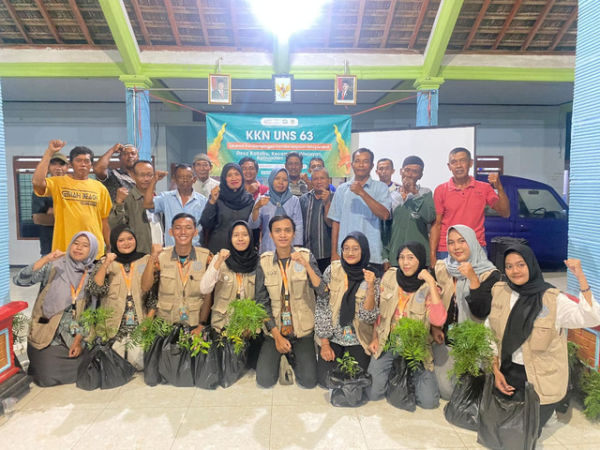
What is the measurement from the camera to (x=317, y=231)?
3.75m

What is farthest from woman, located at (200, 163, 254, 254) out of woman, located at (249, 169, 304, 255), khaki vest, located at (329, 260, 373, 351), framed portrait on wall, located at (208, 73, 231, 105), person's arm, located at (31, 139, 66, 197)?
framed portrait on wall, located at (208, 73, 231, 105)

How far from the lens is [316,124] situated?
247 inches

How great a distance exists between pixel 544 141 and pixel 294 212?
7.49 metres

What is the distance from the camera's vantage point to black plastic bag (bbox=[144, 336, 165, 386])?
285 centimetres

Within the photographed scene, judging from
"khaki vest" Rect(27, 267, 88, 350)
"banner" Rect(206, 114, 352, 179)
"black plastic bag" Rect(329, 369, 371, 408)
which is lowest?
"black plastic bag" Rect(329, 369, 371, 408)

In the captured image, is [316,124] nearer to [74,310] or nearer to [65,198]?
[65,198]

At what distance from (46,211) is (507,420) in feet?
13.6

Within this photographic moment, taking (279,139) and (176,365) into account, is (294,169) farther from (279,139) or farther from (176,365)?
(279,139)

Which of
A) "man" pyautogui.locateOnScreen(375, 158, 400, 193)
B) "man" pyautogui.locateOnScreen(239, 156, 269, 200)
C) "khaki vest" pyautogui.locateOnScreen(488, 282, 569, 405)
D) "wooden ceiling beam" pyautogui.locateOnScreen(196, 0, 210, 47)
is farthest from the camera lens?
"wooden ceiling beam" pyautogui.locateOnScreen(196, 0, 210, 47)

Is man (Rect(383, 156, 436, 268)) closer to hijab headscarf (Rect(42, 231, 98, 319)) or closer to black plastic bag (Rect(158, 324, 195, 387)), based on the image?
black plastic bag (Rect(158, 324, 195, 387))

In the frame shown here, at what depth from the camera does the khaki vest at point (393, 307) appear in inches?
105

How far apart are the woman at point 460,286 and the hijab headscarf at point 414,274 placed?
178 mm

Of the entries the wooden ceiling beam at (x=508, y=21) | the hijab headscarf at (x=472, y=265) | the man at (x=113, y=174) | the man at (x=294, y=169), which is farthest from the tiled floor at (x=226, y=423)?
the wooden ceiling beam at (x=508, y=21)

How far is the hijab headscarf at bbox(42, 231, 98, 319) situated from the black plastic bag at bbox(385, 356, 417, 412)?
2412 mm
